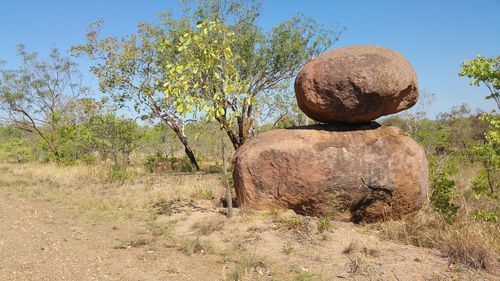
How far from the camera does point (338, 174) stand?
7.44 metres

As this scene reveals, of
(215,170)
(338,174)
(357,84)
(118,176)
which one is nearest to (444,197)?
(338,174)

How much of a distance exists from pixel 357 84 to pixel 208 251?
3798mm

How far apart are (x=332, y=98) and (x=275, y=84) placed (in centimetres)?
829

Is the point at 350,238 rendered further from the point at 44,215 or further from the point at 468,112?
the point at 468,112

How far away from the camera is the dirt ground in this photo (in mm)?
5312

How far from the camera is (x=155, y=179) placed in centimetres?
1377

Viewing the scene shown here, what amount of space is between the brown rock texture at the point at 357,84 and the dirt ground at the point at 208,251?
212 cm

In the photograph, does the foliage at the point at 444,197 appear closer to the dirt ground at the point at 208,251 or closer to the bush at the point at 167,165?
the dirt ground at the point at 208,251

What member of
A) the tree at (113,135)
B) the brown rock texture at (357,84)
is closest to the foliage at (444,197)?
the brown rock texture at (357,84)

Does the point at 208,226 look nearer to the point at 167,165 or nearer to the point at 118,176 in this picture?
the point at 118,176

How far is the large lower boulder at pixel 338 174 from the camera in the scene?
746 cm

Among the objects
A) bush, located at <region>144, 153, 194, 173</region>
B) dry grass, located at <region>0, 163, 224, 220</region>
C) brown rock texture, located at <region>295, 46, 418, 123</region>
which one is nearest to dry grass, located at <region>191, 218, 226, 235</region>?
dry grass, located at <region>0, 163, 224, 220</region>

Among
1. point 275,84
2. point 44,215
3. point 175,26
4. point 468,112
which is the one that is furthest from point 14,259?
point 468,112

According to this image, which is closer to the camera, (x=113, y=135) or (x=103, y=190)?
(x=103, y=190)
